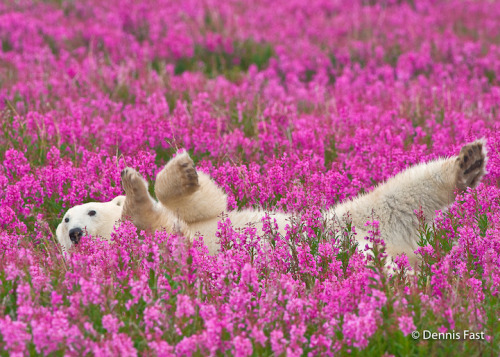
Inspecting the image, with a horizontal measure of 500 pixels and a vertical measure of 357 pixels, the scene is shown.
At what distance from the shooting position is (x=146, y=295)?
3.20 metres

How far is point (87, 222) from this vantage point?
191 inches

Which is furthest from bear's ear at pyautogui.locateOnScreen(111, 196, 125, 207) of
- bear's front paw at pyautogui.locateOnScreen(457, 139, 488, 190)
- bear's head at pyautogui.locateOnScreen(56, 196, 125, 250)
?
bear's front paw at pyautogui.locateOnScreen(457, 139, 488, 190)

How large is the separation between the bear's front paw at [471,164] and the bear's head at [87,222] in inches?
94.8

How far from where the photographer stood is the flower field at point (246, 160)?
3.06m

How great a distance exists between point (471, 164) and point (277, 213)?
1.35m

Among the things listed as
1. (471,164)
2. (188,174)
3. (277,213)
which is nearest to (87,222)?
(188,174)

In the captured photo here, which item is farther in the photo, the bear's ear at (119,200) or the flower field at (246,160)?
the bear's ear at (119,200)

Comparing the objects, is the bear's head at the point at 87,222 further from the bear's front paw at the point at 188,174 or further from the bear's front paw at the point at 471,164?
the bear's front paw at the point at 471,164

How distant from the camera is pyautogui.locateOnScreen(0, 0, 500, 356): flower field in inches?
121

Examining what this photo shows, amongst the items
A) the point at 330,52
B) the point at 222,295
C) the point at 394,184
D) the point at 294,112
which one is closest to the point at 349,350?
the point at 222,295
